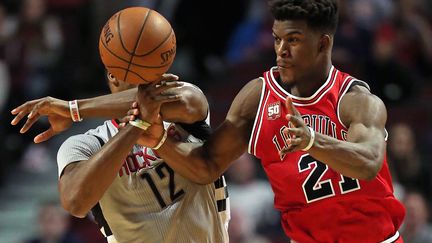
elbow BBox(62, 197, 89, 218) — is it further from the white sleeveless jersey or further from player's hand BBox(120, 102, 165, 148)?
player's hand BBox(120, 102, 165, 148)

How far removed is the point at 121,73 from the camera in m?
5.21

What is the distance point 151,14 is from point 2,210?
20.3 ft

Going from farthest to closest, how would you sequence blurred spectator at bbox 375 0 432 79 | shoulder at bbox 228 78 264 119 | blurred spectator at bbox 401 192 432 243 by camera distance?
blurred spectator at bbox 375 0 432 79
blurred spectator at bbox 401 192 432 243
shoulder at bbox 228 78 264 119

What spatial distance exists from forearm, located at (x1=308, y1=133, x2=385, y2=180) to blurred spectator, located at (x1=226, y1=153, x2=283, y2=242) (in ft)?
15.0

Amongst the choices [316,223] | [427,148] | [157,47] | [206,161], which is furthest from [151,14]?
[427,148]

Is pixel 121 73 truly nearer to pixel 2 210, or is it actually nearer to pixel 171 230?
pixel 171 230

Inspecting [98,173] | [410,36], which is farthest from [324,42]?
[410,36]

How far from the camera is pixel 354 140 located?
A: 16.8 ft

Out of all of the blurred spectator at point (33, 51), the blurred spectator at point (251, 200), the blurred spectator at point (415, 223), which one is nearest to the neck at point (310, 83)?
the blurred spectator at point (415, 223)

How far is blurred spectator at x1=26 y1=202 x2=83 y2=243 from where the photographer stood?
9281 millimetres

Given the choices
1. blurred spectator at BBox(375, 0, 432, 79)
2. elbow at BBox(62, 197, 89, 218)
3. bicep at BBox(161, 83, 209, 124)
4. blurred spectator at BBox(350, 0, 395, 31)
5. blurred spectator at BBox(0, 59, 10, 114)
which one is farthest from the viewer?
blurred spectator at BBox(350, 0, 395, 31)

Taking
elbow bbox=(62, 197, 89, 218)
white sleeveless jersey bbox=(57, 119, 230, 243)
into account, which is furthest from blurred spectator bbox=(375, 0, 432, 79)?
elbow bbox=(62, 197, 89, 218)

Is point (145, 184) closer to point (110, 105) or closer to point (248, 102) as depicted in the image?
point (110, 105)

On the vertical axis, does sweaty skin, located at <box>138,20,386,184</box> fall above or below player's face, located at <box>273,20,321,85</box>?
below
